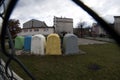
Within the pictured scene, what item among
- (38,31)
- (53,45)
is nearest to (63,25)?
(38,31)

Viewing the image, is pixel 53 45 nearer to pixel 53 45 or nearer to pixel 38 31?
pixel 53 45

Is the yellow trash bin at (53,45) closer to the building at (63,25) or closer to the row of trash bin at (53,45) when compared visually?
the row of trash bin at (53,45)

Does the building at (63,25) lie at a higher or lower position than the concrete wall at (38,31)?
higher

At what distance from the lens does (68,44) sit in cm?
1375

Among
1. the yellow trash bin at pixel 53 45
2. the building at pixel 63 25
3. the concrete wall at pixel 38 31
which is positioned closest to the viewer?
the yellow trash bin at pixel 53 45

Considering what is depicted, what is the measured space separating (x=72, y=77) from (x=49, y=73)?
88cm

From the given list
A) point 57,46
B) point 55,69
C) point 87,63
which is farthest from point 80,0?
point 57,46

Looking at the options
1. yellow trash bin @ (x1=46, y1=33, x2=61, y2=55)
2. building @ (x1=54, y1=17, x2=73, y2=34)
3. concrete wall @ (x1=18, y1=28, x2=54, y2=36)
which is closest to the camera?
yellow trash bin @ (x1=46, y1=33, x2=61, y2=55)

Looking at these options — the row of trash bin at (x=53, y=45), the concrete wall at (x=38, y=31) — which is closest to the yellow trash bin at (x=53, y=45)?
the row of trash bin at (x=53, y=45)

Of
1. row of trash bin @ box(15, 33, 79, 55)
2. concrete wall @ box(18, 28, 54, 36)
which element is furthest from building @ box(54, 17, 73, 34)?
row of trash bin @ box(15, 33, 79, 55)

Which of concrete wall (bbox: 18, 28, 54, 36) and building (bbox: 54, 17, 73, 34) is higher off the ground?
building (bbox: 54, 17, 73, 34)

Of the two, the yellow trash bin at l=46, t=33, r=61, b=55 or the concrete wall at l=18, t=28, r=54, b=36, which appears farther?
the concrete wall at l=18, t=28, r=54, b=36

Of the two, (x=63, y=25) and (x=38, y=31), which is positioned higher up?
(x=63, y=25)

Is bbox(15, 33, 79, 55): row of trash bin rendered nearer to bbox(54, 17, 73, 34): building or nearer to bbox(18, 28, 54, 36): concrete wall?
bbox(54, 17, 73, 34): building
